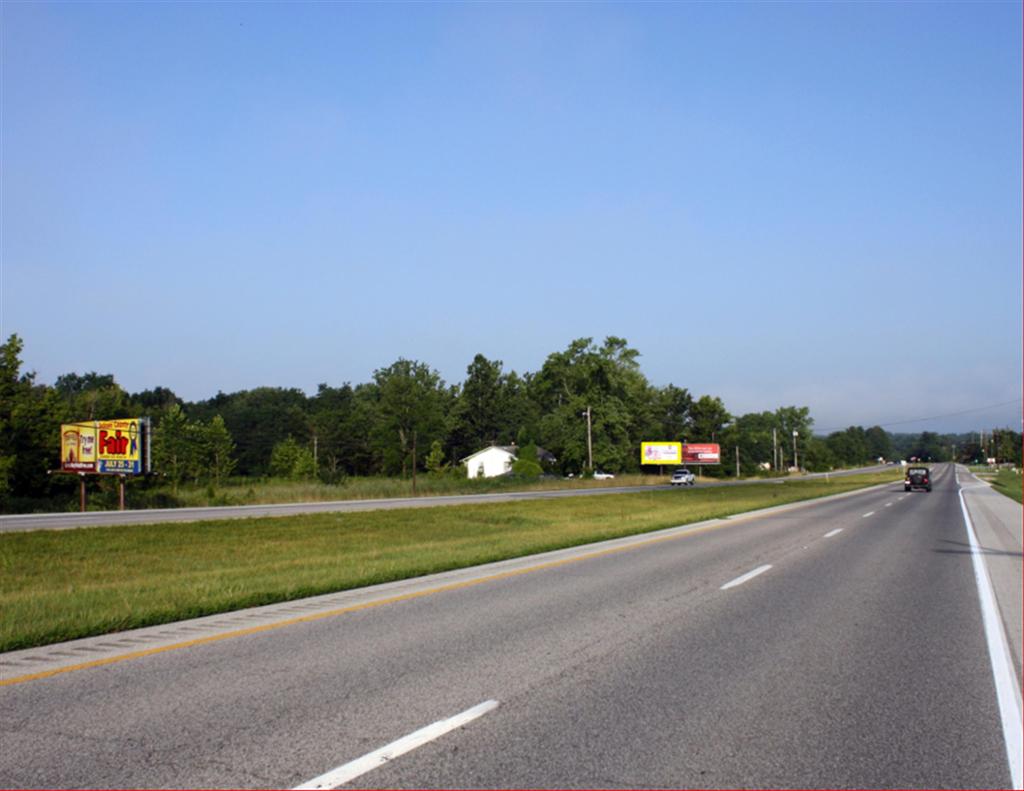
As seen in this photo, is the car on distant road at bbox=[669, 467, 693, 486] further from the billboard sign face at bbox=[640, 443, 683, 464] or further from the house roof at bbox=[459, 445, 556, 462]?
the house roof at bbox=[459, 445, 556, 462]

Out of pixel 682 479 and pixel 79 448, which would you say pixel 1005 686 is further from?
pixel 682 479

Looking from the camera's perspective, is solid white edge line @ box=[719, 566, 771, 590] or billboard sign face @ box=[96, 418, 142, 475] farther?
A: billboard sign face @ box=[96, 418, 142, 475]

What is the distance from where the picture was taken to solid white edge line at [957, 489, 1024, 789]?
5262mm

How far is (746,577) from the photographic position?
1413 centimetres

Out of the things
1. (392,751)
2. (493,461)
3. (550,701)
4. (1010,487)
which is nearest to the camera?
(392,751)

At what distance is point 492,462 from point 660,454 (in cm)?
2121

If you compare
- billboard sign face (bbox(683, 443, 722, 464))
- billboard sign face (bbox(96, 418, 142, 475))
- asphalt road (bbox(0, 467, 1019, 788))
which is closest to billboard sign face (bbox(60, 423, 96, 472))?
billboard sign face (bbox(96, 418, 142, 475))

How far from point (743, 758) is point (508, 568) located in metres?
10.6

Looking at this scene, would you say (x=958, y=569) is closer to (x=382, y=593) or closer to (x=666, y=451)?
(x=382, y=593)

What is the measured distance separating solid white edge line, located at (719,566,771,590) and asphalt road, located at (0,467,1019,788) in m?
1.42

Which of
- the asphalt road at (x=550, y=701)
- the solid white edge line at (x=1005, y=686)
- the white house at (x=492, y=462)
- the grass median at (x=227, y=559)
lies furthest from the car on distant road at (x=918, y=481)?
the asphalt road at (x=550, y=701)

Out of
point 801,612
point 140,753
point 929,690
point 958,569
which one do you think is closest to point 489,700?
point 140,753

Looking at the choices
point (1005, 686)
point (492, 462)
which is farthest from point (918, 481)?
point (1005, 686)

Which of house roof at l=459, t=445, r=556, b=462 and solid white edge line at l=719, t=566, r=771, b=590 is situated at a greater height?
house roof at l=459, t=445, r=556, b=462
